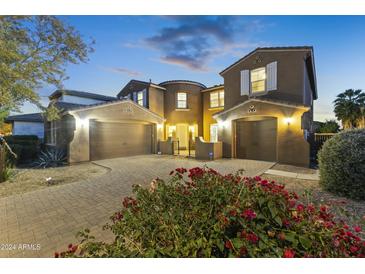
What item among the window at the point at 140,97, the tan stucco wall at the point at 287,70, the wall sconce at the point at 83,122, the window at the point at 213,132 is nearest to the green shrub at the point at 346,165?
the tan stucco wall at the point at 287,70

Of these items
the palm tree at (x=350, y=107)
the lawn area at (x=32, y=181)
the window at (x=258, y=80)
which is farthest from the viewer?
the palm tree at (x=350, y=107)

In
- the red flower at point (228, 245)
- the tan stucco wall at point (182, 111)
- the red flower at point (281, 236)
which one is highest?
the tan stucco wall at point (182, 111)

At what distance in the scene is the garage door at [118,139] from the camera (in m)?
9.84

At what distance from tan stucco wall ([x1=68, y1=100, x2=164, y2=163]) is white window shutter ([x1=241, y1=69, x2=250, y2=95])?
7097mm

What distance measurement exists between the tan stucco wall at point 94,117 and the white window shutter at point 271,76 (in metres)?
8.44

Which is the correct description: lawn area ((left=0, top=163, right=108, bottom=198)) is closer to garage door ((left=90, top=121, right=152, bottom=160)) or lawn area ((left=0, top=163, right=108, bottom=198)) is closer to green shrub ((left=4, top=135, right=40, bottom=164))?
garage door ((left=90, top=121, right=152, bottom=160))

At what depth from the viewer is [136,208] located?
6.44ft

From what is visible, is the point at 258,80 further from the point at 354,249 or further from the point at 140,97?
the point at 354,249

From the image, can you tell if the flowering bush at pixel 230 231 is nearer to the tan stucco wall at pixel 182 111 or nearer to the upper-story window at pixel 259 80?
the upper-story window at pixel 259 80

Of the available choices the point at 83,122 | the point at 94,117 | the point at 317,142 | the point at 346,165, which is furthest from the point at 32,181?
the point at 317,142

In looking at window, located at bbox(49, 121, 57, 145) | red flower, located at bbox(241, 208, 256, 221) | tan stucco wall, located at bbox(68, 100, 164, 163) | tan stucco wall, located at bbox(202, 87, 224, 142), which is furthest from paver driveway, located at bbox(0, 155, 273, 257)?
tan stucco wall, located at bbox(202, 87, 224, 142)

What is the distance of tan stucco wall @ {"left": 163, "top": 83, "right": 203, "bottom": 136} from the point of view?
14969mm

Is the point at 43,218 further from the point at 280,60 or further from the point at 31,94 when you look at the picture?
the point at 280,60

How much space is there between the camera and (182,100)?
49.4 ft
